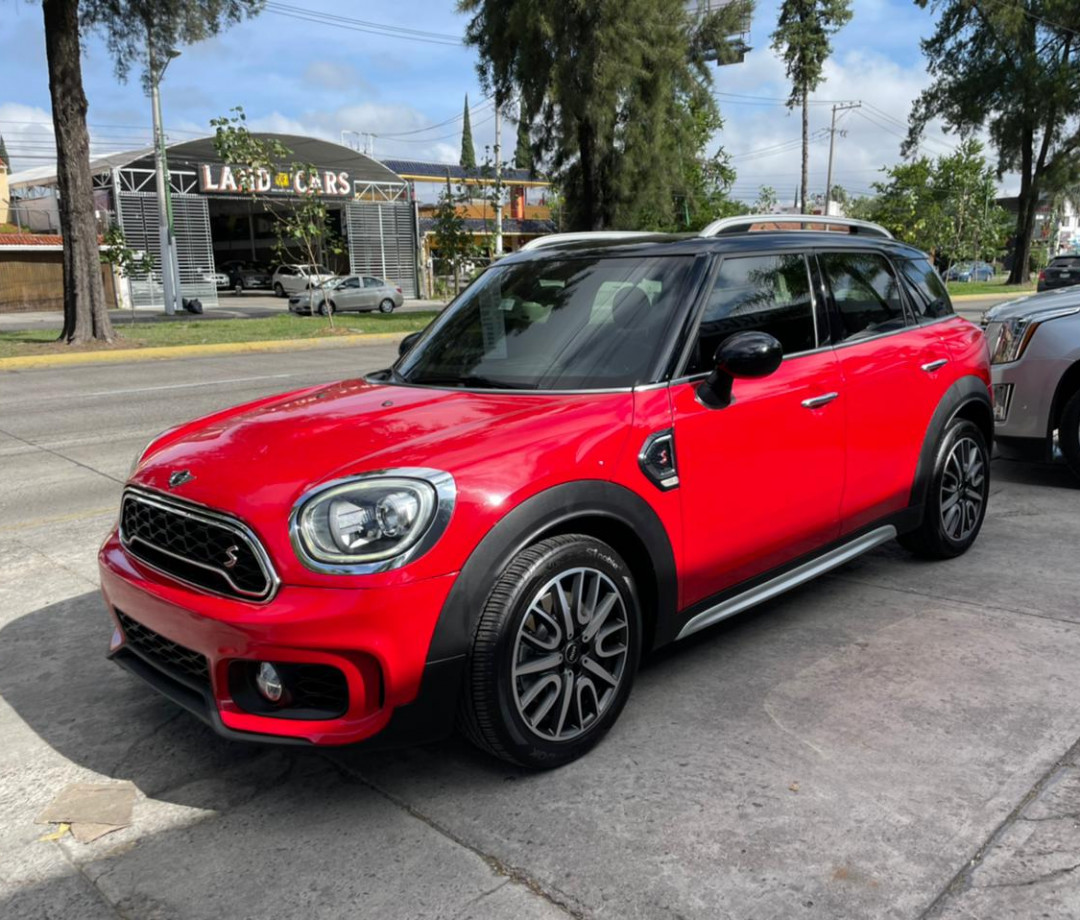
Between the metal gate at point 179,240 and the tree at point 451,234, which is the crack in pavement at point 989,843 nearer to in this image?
the tree at point 451,234

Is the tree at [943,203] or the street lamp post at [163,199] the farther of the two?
the tree at [943,203]

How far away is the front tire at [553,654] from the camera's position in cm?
266

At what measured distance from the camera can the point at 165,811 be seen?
2758 mm

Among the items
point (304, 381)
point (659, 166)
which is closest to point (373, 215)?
point (659, 166)

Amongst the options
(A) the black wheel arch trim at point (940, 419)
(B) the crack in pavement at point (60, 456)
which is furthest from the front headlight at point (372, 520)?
(B) the crack in pavement at point (60, 456)

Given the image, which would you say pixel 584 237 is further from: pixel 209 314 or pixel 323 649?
pixel 209 314

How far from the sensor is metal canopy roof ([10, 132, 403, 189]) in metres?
39.4

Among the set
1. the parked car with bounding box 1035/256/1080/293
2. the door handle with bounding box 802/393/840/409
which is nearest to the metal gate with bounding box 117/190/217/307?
the parked car with bounding box 1035/256/1080/293

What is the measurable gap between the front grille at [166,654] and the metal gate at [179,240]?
1575 inches

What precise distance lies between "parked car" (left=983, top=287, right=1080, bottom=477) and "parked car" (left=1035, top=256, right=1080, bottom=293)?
26.4 metres

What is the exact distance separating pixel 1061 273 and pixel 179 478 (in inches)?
1302

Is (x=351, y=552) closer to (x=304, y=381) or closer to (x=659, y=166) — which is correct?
(x=304, y=381)

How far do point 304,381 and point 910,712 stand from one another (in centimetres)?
1143

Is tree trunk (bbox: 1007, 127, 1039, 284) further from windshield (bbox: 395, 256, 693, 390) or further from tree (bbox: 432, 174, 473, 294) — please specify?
windshield (bbox: 395, 256, 693, 390)
